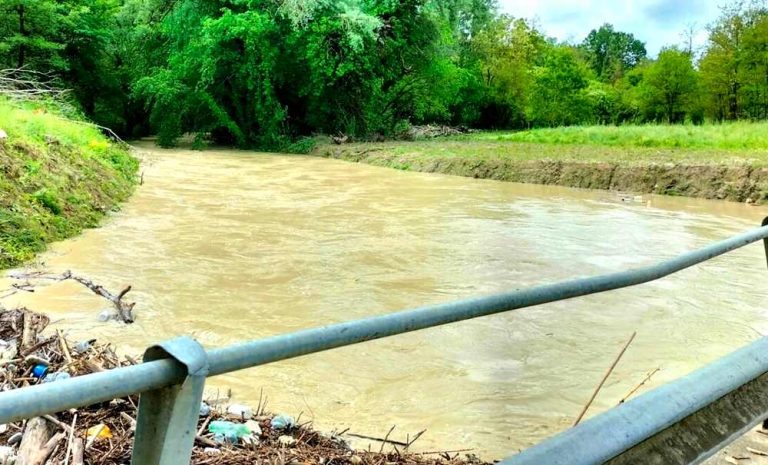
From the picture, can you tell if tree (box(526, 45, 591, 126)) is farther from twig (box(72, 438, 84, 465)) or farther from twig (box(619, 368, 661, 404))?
twig (box(72, 438, 84, 465))

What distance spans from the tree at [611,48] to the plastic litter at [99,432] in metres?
60.8

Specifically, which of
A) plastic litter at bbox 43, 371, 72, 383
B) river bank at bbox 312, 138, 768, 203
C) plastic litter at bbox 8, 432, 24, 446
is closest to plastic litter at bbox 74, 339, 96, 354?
plastic litter at bbox 43, 371, 72, 383

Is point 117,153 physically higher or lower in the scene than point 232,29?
lower

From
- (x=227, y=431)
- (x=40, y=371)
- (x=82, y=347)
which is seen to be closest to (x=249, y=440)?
(x=227, y=431)

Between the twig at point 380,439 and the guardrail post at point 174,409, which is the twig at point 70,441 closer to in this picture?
the twig at point 380,439

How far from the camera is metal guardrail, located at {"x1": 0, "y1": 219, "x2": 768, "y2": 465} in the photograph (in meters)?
0.85

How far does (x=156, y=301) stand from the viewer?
599cm

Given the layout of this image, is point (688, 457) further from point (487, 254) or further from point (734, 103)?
point (734, 103)

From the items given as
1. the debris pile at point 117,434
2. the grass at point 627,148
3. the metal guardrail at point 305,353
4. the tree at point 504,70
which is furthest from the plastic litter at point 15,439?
the tree at point 504,70

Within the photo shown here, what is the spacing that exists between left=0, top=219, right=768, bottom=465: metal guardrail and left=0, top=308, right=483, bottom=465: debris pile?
1.63m

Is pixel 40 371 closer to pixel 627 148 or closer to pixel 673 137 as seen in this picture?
pixel 627 148

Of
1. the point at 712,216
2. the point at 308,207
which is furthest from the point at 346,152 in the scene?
the point at 712,216

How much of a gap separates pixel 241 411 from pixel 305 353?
2582mm

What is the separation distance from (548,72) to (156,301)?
35676 mm
